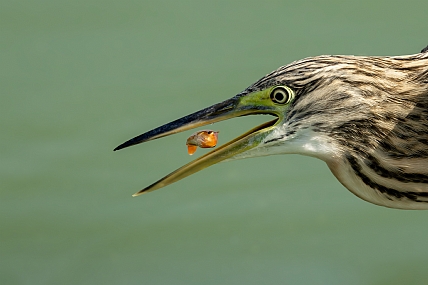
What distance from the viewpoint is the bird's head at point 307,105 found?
4.04 metres

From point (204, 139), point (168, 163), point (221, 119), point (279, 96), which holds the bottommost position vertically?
point (168, 163)

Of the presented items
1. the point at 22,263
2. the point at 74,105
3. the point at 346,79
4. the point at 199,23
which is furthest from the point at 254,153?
the point at 199,23

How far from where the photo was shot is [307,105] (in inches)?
161

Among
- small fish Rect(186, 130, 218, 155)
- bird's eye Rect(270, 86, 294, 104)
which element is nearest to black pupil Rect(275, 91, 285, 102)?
bird's eye Rect(270, 86, 294, 104)

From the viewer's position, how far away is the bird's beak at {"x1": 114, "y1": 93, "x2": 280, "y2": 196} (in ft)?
14.0

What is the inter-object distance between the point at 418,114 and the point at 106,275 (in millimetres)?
2526

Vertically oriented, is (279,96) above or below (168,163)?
above

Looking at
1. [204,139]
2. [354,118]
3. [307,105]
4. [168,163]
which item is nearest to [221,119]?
[204,139]

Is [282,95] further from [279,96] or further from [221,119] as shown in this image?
[221,119]

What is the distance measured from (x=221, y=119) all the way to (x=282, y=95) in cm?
39

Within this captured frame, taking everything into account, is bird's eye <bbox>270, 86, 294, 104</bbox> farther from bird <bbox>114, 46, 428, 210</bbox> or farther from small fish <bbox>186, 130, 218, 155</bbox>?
small fish <bbox>186, 130, 218, 155</bbox>

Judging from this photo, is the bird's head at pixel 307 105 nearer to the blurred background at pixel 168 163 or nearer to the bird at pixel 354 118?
the bird at pixel 354 118

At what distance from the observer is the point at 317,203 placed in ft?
19.8

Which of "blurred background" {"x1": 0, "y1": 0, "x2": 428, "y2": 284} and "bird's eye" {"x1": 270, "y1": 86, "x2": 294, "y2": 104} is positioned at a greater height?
"bird's eye" {"x1": 270, "y1": 86, "x2": 294, "y2": 104}
